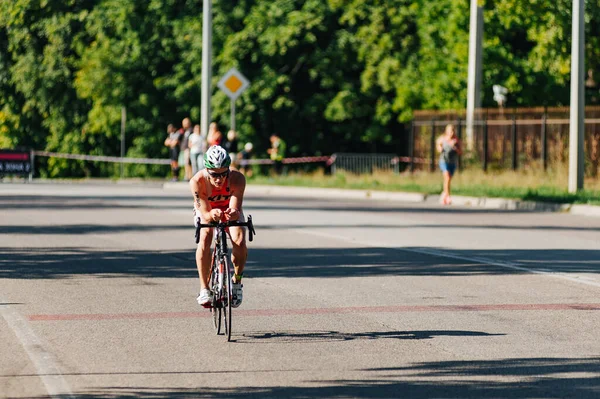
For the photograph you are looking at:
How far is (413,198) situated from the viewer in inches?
1268

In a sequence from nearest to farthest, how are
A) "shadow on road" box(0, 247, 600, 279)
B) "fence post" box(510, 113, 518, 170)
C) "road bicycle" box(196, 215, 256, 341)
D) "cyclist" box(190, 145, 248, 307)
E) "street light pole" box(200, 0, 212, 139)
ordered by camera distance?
"road bicycle" box(196, 215, 256, 341) → "cyclist" box(190, 145, 248, 307) → "shadow on road" box(0, 247, 600, 279) → "fence post" box(510, 113, 518, 170) → "street light pole" box(200, 0, 212, 139)

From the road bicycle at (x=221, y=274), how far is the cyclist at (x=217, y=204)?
0.19ft

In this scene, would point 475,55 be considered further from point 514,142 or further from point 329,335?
point 329,335

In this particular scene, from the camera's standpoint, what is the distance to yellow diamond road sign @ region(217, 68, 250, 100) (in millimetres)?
38562

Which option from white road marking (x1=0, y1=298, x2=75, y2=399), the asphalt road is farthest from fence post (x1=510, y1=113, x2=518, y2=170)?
white road marking (x1=0, y1=298, x2=75, y2=399)

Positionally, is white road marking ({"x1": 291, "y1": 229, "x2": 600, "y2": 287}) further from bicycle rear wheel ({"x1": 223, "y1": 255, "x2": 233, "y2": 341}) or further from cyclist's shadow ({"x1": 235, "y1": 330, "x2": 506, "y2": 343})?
bicycle rear wheel ({"x1": 223, "y1": 255, "x2": 233, "y2": 341})

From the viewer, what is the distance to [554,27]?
130 ft

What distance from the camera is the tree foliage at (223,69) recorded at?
51250 millimetres

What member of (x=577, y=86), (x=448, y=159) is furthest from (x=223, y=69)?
(x=577, y=86)

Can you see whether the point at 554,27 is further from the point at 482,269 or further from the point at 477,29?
the point at 482,269

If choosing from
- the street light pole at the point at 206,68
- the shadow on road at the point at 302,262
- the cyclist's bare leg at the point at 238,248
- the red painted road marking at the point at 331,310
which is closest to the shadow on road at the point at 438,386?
the cyclist's bare leg at the point at 238,248

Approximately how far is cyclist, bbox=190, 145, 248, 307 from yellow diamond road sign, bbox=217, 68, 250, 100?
27.7m

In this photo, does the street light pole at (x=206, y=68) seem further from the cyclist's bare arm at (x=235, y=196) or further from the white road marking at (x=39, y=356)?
the cyclist's bare arm at (x=235, y=196)

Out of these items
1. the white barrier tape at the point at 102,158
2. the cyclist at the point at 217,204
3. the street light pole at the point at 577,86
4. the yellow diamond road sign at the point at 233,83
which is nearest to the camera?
the cyclist at the point at 217,204
